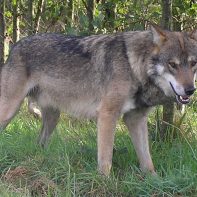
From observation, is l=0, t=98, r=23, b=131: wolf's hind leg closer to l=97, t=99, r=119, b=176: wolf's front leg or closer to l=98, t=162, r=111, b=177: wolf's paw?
l=97, t=99, r=119, b=176: wolf's front leg

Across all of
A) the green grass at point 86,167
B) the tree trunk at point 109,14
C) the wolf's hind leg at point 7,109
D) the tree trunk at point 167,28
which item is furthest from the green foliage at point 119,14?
the green grass at point 86,167

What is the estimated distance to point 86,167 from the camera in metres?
5.43

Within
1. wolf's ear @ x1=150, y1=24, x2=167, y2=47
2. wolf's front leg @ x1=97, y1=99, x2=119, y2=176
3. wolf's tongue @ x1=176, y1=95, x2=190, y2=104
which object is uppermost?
wolf's ear @ x1=150, y1=24, x2=167, y2=47

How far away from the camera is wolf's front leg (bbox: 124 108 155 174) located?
18.9 feet

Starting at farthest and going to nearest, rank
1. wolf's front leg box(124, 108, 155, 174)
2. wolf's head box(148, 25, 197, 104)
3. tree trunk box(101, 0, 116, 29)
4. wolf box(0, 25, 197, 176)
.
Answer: tree trunk box(101, 0, 116, 29), wolf's front leg box(124, 108, 155, 174), wolf box(0, 25, 197, 176), wolf's head box(148, 25, 197, 104)

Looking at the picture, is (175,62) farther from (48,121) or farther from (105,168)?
(48,121)

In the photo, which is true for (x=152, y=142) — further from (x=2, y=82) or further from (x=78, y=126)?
(x=2, y=82)

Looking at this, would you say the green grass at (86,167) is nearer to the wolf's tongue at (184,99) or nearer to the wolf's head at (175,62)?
the wolf's tongue at (184,99)

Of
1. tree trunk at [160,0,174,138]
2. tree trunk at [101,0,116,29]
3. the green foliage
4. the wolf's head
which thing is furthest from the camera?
tree trunk at [101,0,116,29]

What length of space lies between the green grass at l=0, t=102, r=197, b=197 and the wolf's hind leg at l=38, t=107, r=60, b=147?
0.30 feet

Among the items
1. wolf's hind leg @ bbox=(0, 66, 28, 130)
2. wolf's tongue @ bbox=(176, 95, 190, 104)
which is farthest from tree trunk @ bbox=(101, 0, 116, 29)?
wolf's tongue @ bbox=(176, 95, 190, 104)

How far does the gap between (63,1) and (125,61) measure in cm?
400

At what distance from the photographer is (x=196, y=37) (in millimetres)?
5457

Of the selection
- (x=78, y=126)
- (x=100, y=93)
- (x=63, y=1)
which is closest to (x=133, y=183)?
(x=100, y=93)
